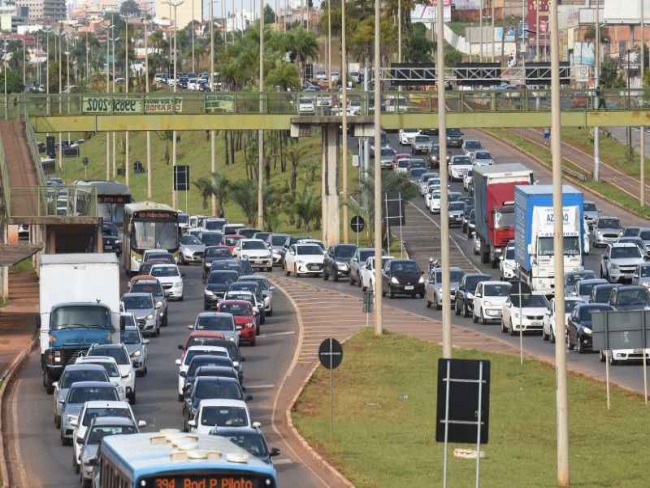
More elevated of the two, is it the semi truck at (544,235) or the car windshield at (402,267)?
the semi truck at (544,235)

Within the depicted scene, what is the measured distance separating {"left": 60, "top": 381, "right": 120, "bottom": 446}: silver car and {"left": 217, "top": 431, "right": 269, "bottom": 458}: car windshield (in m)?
6.24

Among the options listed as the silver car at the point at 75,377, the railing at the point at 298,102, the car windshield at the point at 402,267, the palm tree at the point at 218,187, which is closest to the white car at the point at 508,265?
the car windshield at the point at 402,267

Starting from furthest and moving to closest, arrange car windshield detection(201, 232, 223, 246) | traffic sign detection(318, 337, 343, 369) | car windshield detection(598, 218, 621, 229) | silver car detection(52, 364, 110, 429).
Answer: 1. car windshield detection(201, 232, 223, 246)
2. car windshield detection(598, 218, 621, 229)
3. silver car detection(52, 364, 110, 429)
4. traffic sign detection(318, 337, 343, 369)

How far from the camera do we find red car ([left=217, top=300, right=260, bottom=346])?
58719mm

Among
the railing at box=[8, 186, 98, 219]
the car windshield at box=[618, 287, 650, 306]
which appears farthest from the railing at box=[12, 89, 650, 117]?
the car windshield at box=[618, 287, 650, 306]

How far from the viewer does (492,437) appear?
1558 inches

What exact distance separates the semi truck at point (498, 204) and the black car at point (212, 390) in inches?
1506

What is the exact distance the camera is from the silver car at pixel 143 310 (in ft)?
200

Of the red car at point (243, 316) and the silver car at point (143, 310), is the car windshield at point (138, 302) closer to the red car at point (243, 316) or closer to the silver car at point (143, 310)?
the silver car at point (143, 310)

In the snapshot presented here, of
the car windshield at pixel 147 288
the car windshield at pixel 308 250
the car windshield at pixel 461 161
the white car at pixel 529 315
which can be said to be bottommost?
the white car at pixel 529 315

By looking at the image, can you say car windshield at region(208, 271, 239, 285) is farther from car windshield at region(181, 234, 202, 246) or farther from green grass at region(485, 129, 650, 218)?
green grass at region(485, 129, 650, 218)

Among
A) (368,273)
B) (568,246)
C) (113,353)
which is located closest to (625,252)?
(568,246)

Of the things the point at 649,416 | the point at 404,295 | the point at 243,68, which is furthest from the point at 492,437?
the point at 243,68

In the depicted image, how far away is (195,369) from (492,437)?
9.07 metres
